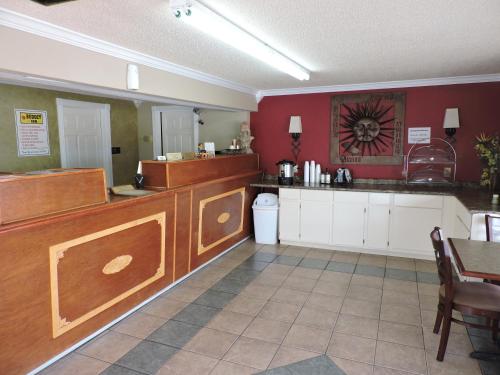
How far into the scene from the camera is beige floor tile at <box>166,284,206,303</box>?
339cm

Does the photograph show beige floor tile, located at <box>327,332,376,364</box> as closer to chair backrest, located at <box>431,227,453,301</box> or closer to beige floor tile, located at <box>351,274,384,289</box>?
chair backrest, located at <box>431,227,453,301</box>

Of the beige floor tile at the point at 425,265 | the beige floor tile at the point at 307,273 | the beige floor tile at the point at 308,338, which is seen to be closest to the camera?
the beige floor tile at the point at 308,338

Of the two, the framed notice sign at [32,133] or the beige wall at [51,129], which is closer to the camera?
the beige wall at [51,129]

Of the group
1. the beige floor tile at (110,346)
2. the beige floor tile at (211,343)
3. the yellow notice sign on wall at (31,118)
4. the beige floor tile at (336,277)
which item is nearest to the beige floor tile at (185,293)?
the beige floor tile at (211,343)

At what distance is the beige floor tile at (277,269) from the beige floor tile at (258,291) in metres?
0.35

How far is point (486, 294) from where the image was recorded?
95.0 inches

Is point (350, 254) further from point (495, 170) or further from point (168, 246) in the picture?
point (168, 246)

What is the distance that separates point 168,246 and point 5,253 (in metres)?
1.57

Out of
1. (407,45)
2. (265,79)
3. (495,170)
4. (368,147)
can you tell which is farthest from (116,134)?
(495,170)

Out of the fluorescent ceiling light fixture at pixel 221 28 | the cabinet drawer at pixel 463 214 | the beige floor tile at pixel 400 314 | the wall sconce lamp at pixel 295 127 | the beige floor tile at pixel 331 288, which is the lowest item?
the beige floor tile at pixel 400 314

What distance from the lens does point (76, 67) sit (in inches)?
101

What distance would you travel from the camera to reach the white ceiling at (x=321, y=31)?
6.78ft

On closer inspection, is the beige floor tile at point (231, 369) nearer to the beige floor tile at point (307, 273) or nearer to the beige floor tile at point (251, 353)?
the beige floor tile at point (251, 353)

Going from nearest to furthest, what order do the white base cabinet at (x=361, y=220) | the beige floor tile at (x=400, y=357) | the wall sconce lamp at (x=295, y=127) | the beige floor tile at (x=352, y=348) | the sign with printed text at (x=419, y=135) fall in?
the beige floor tile at (x=400, y=357) < the beige floor tile at (x=352, y=348) < the white base cabinet at (x=361, y=220) < the sign with printed text at (x=419, y=135) < the wall sconce lamp at (x=295, y=127)
